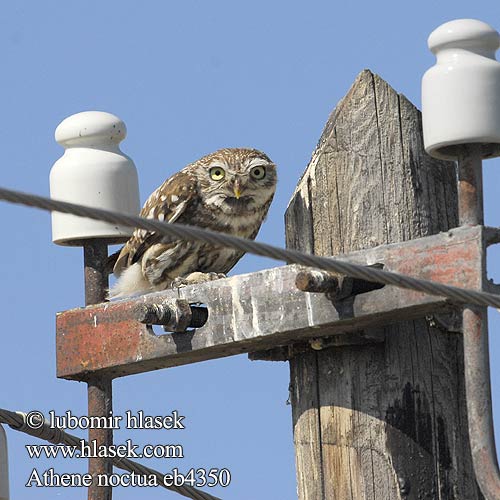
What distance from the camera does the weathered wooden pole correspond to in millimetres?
5281

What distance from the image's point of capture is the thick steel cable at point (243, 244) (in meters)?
3.72

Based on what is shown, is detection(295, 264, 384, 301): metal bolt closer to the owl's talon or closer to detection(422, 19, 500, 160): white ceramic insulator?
detection(422, 19, 500, 160): white ceramic insulator

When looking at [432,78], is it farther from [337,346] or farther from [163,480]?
[163,480]

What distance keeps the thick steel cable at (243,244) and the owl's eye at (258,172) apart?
4281 mm

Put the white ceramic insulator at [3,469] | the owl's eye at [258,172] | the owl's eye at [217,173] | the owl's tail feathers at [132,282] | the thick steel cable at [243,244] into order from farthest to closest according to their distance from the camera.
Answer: the owl's eye at [258,172]
the owl's eye at [217,173]
the owl's tail feathers at [132,282]
the white ceramic insulator at [3,469]
the thick steel cable at [243,244]

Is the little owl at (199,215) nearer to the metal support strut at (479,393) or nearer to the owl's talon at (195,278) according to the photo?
the owl's talon at (195,278)

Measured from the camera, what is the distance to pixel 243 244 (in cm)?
397

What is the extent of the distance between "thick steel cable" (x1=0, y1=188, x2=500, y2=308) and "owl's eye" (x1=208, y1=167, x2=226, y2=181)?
414cm

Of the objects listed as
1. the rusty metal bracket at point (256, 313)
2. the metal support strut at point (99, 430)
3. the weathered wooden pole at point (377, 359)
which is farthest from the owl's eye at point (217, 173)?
the weathered wooden pole at point (377, 359)

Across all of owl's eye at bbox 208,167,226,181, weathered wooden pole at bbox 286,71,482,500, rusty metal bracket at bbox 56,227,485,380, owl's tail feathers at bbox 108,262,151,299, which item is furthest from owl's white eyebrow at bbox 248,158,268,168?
weathered wooden pole at bbox 286,71,482,500

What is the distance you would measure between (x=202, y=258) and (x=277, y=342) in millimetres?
2540

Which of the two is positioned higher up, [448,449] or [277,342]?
[277,342]

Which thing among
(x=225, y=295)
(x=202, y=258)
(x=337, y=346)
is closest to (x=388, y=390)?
(x=337, y=346)

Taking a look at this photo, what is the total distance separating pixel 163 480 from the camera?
6027 mm
